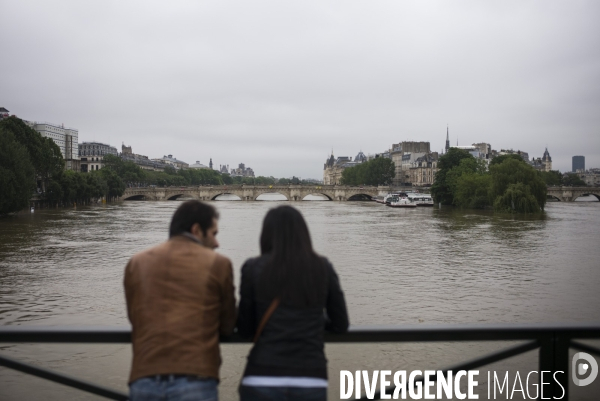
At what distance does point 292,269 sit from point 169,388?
72 cm

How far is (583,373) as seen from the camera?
6.49m

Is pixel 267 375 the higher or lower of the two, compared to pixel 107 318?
higher

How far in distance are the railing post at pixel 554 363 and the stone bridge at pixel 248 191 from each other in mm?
92933

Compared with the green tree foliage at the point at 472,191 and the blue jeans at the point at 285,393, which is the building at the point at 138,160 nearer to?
the green tree foliage at the point at 472,191

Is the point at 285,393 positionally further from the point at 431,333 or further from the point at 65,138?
the point at 65,138

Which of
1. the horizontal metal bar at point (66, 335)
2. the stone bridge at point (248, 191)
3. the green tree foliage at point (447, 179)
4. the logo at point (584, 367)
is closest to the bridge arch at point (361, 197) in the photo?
the stone bridge at point (248, 191)

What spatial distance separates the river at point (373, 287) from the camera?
355 inches

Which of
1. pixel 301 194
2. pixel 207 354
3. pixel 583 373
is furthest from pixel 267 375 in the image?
pixel 301 194

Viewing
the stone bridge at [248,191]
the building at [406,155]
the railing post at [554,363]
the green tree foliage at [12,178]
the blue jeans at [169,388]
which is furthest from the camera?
the building at [406,155]

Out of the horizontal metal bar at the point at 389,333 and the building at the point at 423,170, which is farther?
the building at the point at 423,170

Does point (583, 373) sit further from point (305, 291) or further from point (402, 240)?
point (402, 240)

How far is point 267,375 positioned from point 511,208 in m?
47.5

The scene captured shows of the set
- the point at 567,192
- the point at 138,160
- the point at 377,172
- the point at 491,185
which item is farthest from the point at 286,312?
the point at 138,160

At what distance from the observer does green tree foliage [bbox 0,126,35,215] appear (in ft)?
127
